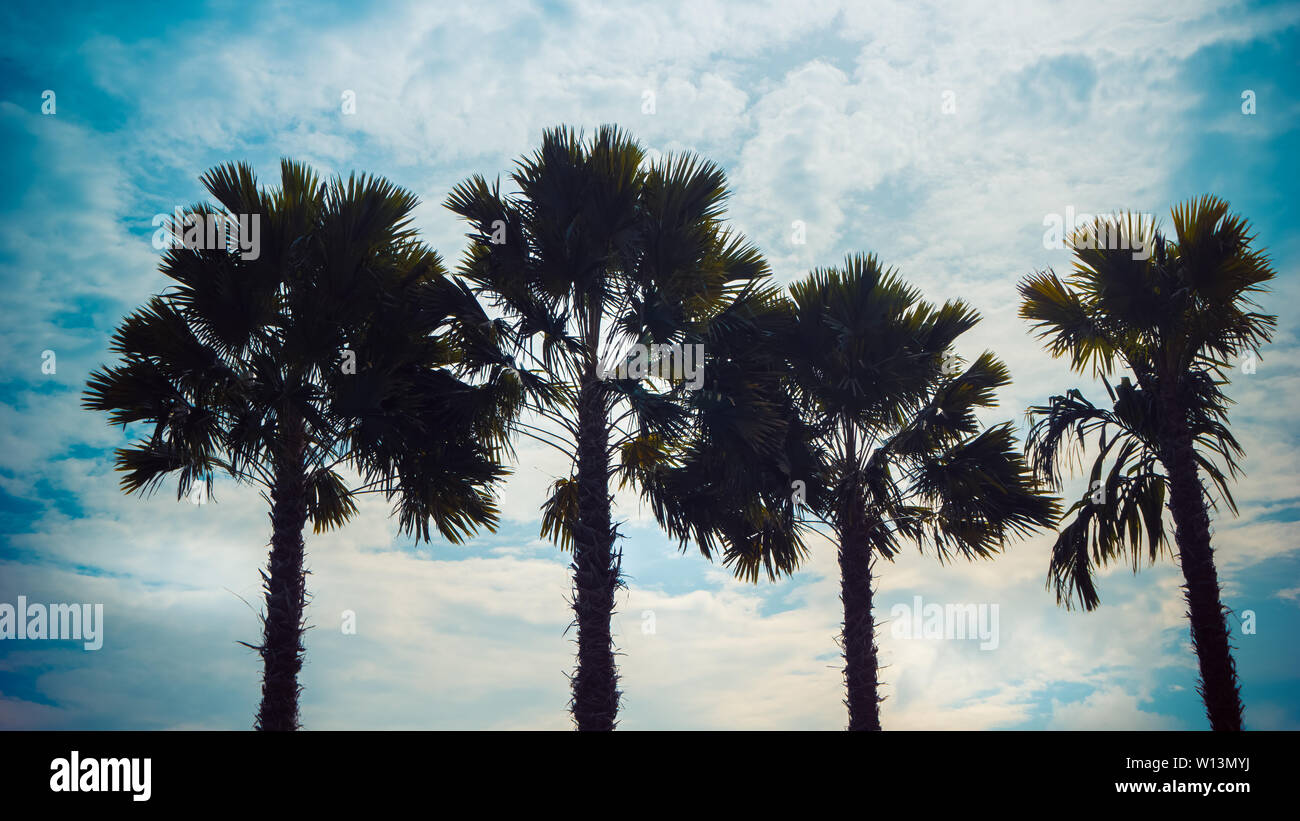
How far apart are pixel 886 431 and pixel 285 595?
31.3 feet

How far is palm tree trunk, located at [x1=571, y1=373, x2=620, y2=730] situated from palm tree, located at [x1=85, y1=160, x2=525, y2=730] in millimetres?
1510

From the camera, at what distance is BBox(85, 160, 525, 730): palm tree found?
11734mm

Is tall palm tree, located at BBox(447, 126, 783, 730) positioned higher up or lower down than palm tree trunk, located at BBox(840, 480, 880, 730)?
higher up

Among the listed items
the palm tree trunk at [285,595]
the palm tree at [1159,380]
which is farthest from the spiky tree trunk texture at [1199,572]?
the palm tree trunk at [285,595]

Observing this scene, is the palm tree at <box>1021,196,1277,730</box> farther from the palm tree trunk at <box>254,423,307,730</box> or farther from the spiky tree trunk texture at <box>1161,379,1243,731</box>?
the palm tree trunk at <box>254,423,307,730</box>

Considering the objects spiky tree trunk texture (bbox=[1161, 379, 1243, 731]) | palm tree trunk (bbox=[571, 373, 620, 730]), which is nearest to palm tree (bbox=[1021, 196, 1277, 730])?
spiky tree trunk texture (bbox=[1161, 379, 1243, 731])

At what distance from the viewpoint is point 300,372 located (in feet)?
39.8

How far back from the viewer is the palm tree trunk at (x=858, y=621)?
42.7 feet

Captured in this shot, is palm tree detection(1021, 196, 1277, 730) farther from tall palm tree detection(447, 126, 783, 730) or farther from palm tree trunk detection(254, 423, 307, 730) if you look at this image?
palm tree trunk detection(254, 423, 307, 730)

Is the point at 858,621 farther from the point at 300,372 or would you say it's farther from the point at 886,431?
the point at 300,372

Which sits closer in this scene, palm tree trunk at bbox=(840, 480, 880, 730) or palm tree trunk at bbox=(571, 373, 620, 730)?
palm tree trunk at bbox=(571, 373, 620, 730)
